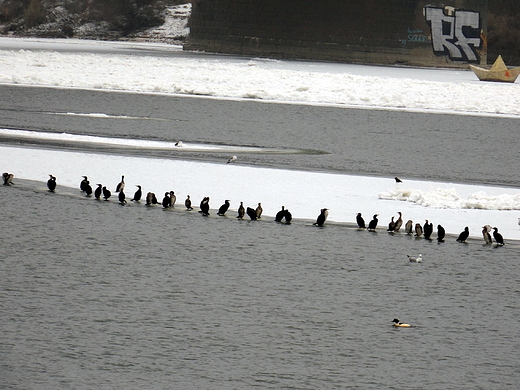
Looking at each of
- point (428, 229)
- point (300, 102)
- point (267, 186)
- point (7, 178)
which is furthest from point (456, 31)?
point (428, 229)

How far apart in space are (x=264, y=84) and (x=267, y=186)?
14858 mm

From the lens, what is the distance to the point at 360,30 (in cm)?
3897

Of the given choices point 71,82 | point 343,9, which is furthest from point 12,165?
point 343,9

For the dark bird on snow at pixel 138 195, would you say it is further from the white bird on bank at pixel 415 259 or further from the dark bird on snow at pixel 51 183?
the white bird on bank at pixel 415 259

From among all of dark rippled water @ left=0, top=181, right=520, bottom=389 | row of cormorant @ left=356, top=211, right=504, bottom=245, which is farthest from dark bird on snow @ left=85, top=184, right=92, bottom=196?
row of cormorant @ left=356, top=211, right=504, bottom=245

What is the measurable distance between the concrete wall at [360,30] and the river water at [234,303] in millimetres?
30785

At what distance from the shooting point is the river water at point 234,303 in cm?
426

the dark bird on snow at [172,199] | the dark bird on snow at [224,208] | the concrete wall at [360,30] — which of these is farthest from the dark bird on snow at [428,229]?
the concrete wall at [360,30]

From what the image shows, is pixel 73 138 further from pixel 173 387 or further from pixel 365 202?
pixel 173 387

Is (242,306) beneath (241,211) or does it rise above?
beneath

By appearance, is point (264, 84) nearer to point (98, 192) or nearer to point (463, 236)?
point (98, 192)

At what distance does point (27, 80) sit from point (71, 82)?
3.80 ft

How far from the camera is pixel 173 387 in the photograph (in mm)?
4012

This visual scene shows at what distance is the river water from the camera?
426cm
